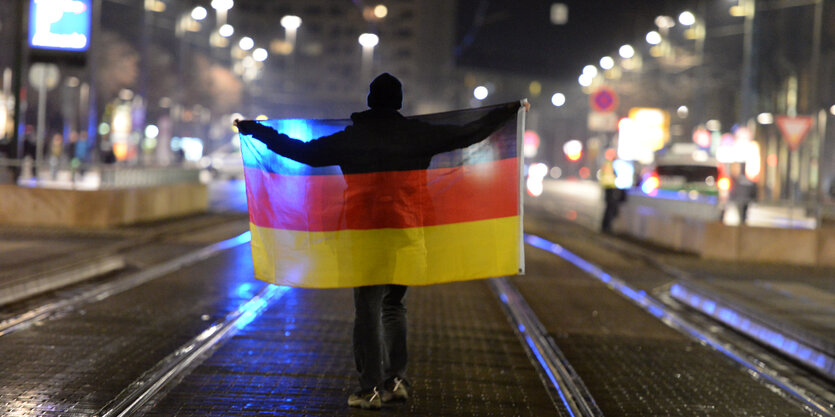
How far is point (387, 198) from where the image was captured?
20.4ft

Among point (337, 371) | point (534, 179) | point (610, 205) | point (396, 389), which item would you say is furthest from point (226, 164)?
point (396, 389)

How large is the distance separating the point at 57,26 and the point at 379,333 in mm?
19502

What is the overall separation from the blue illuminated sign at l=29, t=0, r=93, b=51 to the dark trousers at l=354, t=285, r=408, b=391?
18.8 metres

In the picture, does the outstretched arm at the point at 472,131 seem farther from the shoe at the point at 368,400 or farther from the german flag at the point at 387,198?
the shoe at the point at 368,400

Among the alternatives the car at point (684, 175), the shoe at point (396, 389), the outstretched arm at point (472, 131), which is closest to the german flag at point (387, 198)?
the outstretched arm at point (472, 131)

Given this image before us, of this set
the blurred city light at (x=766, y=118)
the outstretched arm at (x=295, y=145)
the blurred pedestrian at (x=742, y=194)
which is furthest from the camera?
the blurred city light at (x=766, y=118)

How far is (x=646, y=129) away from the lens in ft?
134

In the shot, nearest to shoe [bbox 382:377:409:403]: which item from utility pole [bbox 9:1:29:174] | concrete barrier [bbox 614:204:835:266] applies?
concrete barrier [bbox 614:204:835:266]

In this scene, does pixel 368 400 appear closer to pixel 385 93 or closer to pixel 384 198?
pixel 384 198

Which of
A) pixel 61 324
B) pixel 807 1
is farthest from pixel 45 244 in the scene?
pixel 807 1

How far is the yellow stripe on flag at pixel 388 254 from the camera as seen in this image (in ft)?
20.4

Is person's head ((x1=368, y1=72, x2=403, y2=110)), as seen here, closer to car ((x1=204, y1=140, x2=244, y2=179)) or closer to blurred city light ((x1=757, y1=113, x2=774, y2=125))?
blurred city light ((x1=757, y1=113, x2=774, y2=125))

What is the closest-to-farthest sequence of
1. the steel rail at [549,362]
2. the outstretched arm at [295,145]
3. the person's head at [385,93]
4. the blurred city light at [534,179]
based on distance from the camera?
the person's head at [385,93], the outstretched arm at [295,145], the steel rail at [549,362], the blurred city light at [534,179]

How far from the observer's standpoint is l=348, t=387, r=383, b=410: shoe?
6.10 m
